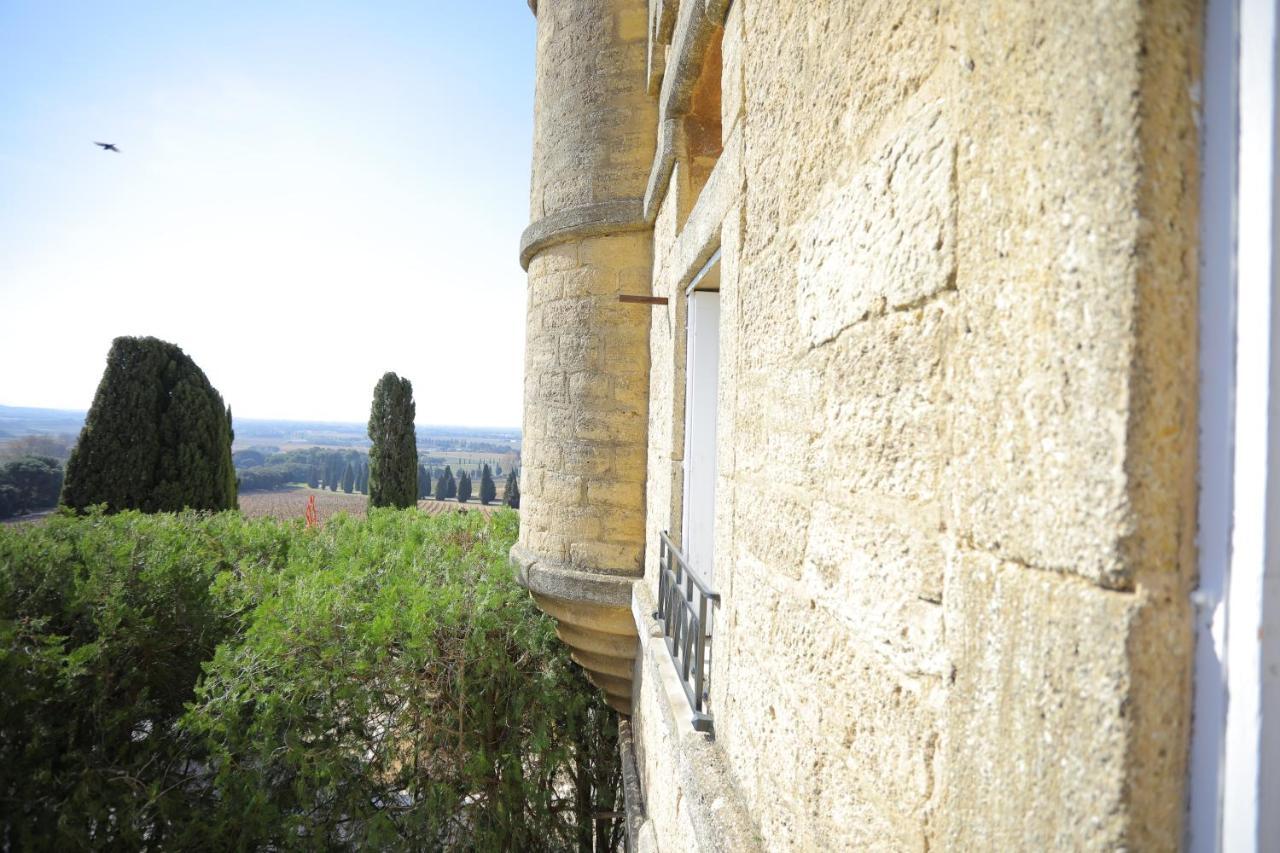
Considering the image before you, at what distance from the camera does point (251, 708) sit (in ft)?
13.0

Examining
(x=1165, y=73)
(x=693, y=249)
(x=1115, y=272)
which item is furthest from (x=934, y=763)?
(x=693, y=249)

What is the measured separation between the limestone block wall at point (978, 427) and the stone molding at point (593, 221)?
2.21 m

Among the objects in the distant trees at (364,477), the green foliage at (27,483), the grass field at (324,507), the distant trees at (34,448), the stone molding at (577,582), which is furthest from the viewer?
the distant trees at (34,448)

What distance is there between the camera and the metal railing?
2.00m

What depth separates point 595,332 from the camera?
3.67 metres

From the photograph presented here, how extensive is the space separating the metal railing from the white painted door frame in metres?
1.46

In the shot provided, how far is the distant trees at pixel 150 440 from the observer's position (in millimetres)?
10438

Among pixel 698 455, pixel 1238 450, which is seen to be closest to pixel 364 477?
pixel 698 455

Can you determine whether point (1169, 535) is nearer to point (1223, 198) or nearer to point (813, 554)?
point (1223, 198)

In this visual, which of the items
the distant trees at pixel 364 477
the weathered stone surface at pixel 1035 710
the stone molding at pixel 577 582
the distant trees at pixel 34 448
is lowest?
the distant trees at pixel 364 477

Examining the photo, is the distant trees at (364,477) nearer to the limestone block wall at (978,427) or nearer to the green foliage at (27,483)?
the green foliage at (27,483)

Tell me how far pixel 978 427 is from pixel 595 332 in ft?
10.1

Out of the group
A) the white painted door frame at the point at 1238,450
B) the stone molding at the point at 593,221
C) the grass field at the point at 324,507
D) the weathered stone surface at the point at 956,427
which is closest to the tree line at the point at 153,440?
the grass field at the point at 324,507

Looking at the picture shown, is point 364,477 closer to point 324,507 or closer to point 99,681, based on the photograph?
point 324,507
